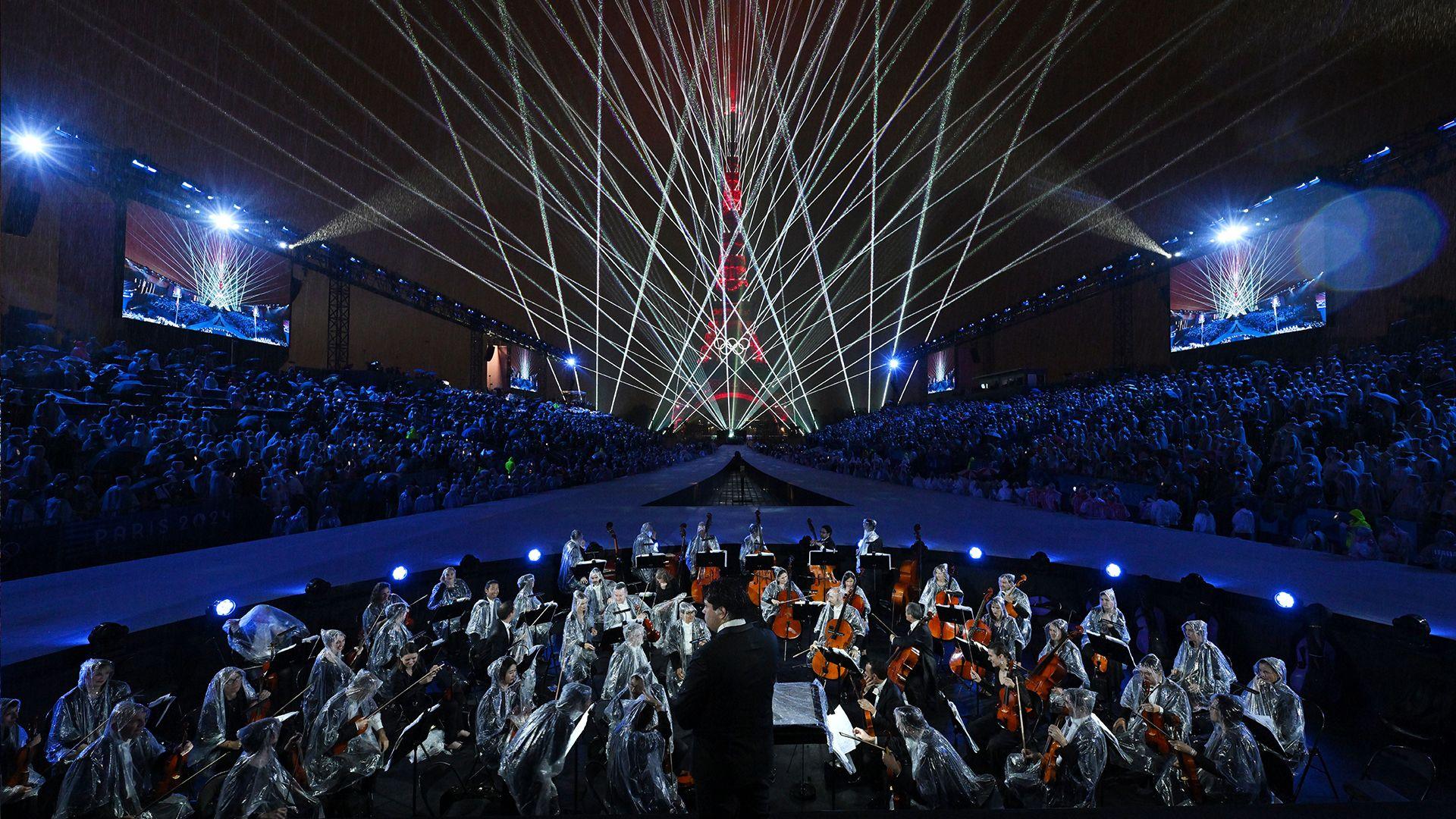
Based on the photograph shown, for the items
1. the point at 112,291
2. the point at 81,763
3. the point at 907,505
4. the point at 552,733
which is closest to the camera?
the point at 81,763

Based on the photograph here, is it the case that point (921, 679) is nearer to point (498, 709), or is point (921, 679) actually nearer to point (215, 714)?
point (498, 709)

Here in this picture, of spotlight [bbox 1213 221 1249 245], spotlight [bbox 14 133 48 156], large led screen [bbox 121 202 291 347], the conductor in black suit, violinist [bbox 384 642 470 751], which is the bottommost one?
violinist [bbox 384 642 470 751]

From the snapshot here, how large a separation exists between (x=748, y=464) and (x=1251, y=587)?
3081cm

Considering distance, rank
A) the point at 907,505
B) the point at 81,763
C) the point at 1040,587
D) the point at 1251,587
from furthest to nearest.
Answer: the point at 907,505
the point at 1040,587
the point at 1251,587
the point at 81,763

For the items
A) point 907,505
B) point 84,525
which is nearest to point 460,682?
point 84,525

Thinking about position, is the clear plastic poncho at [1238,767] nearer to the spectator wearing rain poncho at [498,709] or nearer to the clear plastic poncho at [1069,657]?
the clear plastic poncho at [1069,657]

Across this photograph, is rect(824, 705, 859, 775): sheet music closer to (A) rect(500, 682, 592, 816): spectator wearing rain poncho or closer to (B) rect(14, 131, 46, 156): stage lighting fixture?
(A) rect(500, 682, 592, 816): spectator wearing rain poncho

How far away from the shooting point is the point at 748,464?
38.4 m

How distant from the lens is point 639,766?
4930 mm

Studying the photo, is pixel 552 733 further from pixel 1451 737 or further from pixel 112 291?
pixel 112 291

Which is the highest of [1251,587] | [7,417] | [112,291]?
[112,291]

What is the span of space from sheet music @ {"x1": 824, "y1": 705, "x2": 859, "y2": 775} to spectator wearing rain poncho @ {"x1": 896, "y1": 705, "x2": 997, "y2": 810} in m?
0.79

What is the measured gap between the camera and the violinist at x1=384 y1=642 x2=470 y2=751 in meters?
6.67

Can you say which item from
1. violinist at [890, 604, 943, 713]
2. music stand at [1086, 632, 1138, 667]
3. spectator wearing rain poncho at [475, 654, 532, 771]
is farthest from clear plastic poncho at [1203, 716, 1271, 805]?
spectator wearing rain poncho at [475, 654, 532, 771]
